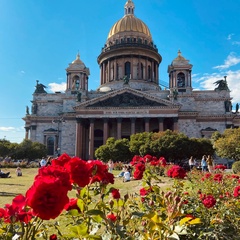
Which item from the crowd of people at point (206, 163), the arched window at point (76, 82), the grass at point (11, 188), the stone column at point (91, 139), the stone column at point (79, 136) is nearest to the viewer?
the grass at point (11, 188)

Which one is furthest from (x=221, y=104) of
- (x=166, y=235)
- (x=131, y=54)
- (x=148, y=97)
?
(x=166, y=235)

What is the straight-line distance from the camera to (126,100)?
47.8 m

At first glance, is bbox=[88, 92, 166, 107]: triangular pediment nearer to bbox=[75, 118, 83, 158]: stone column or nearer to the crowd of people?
bbox=[75, 118, 83, 158]: stone column

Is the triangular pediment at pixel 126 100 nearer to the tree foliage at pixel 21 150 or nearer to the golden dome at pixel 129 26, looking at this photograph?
the tree foliage at pixel 21 150

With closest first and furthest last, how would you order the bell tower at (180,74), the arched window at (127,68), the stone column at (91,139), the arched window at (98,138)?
the stone column at (91,139) → the arched window at (98,138) → the bell tower at (180,74) → the arched window at (127,68)

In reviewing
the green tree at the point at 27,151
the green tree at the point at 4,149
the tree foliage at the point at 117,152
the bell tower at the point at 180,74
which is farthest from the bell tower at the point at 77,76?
the tree foliage at the point at 117,152

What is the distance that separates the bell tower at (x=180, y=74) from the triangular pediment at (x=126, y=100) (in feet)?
19.5

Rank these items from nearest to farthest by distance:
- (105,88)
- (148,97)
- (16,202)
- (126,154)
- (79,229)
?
(79,229)
(16,202)
(126,154)
(148,97)
(105,88)

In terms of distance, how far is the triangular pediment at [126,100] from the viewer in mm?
47156

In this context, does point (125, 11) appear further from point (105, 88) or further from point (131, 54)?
point (105, 88)

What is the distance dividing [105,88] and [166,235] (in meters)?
56.0

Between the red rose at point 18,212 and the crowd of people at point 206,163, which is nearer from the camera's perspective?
the red rose at point 18,212

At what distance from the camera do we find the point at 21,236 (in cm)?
251

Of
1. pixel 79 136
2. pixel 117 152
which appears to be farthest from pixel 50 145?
pixel 117 152
